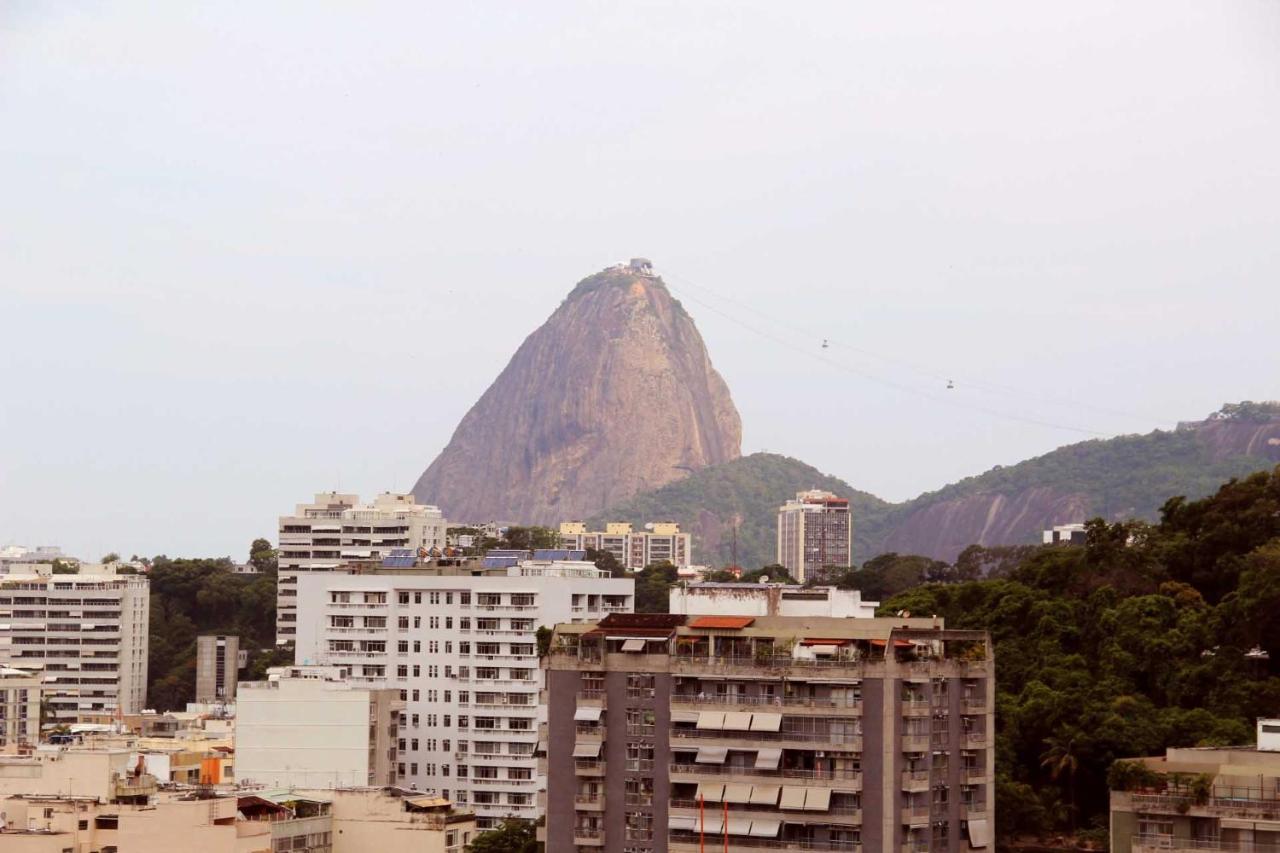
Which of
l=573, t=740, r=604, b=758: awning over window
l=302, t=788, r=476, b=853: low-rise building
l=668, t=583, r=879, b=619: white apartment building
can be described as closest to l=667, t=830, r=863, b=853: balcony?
l=573, t=740, r=604, b=758: awning over window

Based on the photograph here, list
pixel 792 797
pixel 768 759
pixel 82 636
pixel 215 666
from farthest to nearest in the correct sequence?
1. pixel 215 666
2. pixel 82 636
3. pixel 768 759
4. pixel 792 797

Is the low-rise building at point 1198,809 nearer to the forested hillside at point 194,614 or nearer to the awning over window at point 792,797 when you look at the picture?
the awning over window at point 792,797

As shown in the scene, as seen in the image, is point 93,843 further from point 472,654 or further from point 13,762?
point 472,654

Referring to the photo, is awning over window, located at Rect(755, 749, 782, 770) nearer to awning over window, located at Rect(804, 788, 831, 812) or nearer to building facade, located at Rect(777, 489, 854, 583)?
awning over window, located at Rect(804, 788, 831, 812)

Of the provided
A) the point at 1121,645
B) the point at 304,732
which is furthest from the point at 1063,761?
the point at 304,732

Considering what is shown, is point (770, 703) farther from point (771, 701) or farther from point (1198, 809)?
point (1198, 809)

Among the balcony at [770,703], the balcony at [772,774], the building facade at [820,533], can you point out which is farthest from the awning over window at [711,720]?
the building facade at [820,533]
